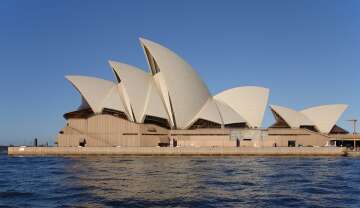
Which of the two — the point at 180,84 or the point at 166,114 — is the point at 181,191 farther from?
the point at 166,114

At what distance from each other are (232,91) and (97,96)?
83.1 feet

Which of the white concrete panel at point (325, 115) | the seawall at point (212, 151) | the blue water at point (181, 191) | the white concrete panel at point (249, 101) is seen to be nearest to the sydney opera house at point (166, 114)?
the white concrete panel at point (249, 101)

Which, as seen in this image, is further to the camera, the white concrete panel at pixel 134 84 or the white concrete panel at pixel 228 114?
the white concrete panel at pixel 228 114

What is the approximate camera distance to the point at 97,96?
241ft

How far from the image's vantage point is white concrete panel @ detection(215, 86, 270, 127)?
265ft

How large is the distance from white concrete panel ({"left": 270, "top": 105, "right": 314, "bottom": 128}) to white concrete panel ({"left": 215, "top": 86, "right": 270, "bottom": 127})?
9.61 feet

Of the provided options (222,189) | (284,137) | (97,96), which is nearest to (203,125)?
(284,137)

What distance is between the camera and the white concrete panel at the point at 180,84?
71375mm

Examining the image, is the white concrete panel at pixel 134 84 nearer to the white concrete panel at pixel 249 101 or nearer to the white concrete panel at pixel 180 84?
the white concrete panel at pixel 180 84

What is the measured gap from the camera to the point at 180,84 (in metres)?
73.9

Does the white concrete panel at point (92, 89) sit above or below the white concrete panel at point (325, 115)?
above

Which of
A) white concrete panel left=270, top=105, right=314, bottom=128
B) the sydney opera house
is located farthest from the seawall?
white concrete panel left=270, top=105, right=314, bottom=128

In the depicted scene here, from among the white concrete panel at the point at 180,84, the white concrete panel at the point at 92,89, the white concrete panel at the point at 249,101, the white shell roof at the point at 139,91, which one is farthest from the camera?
the white concrete panel at the point at 249,101

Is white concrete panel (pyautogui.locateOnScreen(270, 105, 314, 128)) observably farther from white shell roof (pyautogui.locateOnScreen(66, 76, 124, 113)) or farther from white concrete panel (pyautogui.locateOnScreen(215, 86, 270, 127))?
white shell roof (pyautogui.locateOnScreen(66, 76, 124, 113))
